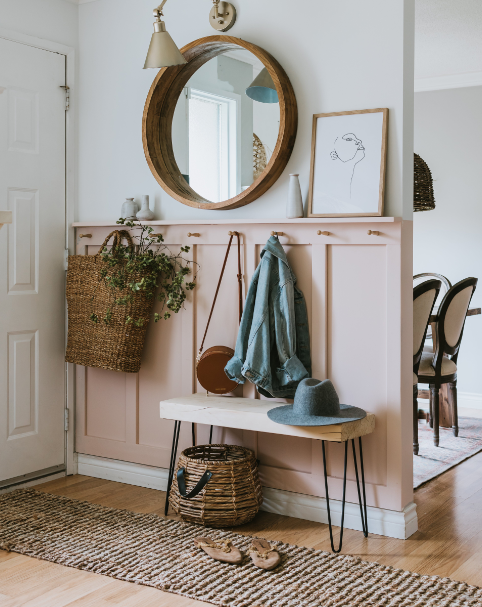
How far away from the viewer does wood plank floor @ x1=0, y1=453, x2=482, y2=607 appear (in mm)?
2123

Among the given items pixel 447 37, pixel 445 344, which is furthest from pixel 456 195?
pixel 445 344

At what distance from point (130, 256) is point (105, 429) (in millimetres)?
890

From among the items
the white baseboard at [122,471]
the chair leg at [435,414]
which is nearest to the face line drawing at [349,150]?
the white baseboard at [122,471]

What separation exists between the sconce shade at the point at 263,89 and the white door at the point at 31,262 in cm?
102

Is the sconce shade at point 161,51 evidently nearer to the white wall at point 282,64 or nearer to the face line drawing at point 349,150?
the white wall at point 282,64

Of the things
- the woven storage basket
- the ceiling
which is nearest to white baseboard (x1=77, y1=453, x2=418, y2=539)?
the woven storage basket

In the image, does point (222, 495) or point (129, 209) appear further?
point (129, 209)

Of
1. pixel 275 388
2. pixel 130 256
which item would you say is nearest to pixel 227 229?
pixel 130 256

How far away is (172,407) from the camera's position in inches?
110

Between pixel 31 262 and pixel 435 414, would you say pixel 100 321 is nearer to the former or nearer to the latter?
pixel 31 262

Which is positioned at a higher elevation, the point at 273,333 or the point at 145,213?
the point at 145,213

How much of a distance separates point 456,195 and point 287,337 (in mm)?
3059

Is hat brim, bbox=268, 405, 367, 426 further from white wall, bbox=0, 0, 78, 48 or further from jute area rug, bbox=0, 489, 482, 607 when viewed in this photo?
white wall, bbox=0, 0, 78, 48

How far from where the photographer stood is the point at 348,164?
265 cm
